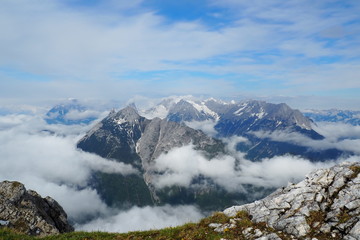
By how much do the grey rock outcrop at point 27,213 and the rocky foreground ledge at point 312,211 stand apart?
1829 cm

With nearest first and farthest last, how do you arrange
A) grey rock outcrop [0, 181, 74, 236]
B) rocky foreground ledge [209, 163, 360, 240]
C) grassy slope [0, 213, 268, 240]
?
rocky foreground ledge [209, 163, 360, 240] < grassy slope [0, 213, 268, 240] < grey rock outcrop [0, 181, 74, 236]

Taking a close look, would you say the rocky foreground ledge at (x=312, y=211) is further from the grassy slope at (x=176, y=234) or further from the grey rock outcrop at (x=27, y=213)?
the grey rock outcrop at (x=27, y=213)

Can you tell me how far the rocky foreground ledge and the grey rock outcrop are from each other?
720 inches

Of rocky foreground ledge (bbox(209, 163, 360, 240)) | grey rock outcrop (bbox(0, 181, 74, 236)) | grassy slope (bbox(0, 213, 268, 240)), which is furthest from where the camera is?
grey rock outcrop (bbox(0, 181, 74, 236))

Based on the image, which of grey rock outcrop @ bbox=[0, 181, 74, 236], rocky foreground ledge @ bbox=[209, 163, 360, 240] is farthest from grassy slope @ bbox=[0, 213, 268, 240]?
grey rock outcrop @ bbox=[0, 181, 74, 236]

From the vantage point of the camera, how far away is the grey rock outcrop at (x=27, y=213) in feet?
85.1

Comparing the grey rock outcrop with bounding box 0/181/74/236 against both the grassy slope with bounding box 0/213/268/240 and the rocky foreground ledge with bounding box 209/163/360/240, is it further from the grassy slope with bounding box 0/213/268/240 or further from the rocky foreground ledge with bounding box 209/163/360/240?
the rocky foreground ledge with bounding box 209/163/360/240

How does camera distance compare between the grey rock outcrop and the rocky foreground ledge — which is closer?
the rocky foreground ledge

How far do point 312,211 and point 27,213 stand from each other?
2749 centimetres

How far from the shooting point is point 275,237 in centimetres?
1723

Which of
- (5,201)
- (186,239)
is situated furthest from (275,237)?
(5,201)

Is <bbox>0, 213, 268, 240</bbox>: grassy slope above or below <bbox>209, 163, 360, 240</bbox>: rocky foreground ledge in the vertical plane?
below

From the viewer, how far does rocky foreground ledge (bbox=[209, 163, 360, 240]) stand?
16.9 metres

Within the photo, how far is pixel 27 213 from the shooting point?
27359 mm
